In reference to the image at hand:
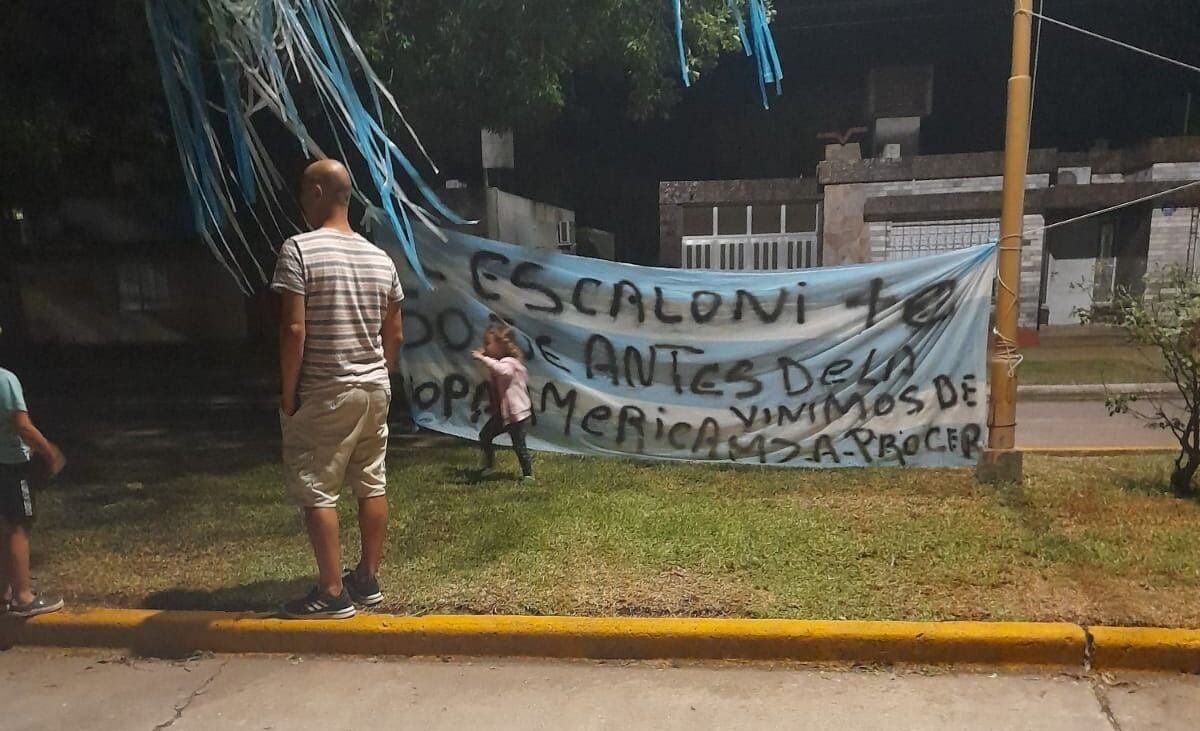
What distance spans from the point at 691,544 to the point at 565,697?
4.37 ft

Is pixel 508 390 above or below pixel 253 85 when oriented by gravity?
below

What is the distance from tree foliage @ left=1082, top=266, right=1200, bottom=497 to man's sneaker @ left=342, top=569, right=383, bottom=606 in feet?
Answer: 14.7

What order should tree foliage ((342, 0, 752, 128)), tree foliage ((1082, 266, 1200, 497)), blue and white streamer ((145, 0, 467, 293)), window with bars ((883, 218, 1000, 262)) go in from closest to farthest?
blue and white streamer ((145, 0, 467, 293)) → tree foliage ((1082, 266, 1200, 497)) → tree foliage ((342, 0, 752, 128)) → window with bars ((883, 218, 1000, 262))

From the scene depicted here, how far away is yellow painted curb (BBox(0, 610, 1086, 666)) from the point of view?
123 inches

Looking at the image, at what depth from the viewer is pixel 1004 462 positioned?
16.2ft

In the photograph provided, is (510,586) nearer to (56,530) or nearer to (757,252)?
(56,530)

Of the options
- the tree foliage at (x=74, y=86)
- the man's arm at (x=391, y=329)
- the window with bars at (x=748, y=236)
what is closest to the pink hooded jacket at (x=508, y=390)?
the man's arm at (x=391, y=329)

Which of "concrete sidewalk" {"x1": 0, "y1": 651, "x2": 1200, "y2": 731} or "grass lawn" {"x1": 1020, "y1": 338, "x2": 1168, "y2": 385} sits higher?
"concrete sidewalk" {"x1": 0, "y1": 651, "x2": 1200, "y2": 731}

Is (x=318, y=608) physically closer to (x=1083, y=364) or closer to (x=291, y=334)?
(x=291, y=334)

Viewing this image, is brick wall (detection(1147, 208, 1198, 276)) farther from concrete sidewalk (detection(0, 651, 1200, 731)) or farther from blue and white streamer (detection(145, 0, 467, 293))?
blue and white streamer (detection(145, 0, 467, 293))

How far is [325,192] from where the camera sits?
3.29 metres

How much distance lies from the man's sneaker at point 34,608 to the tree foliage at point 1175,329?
19.2ft

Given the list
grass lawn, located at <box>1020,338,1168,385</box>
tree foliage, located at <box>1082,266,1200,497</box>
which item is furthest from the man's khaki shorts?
grass lawn, located at <box>1020,338,1168,385</box>

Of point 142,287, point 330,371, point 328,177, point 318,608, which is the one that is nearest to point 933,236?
point 328,177
